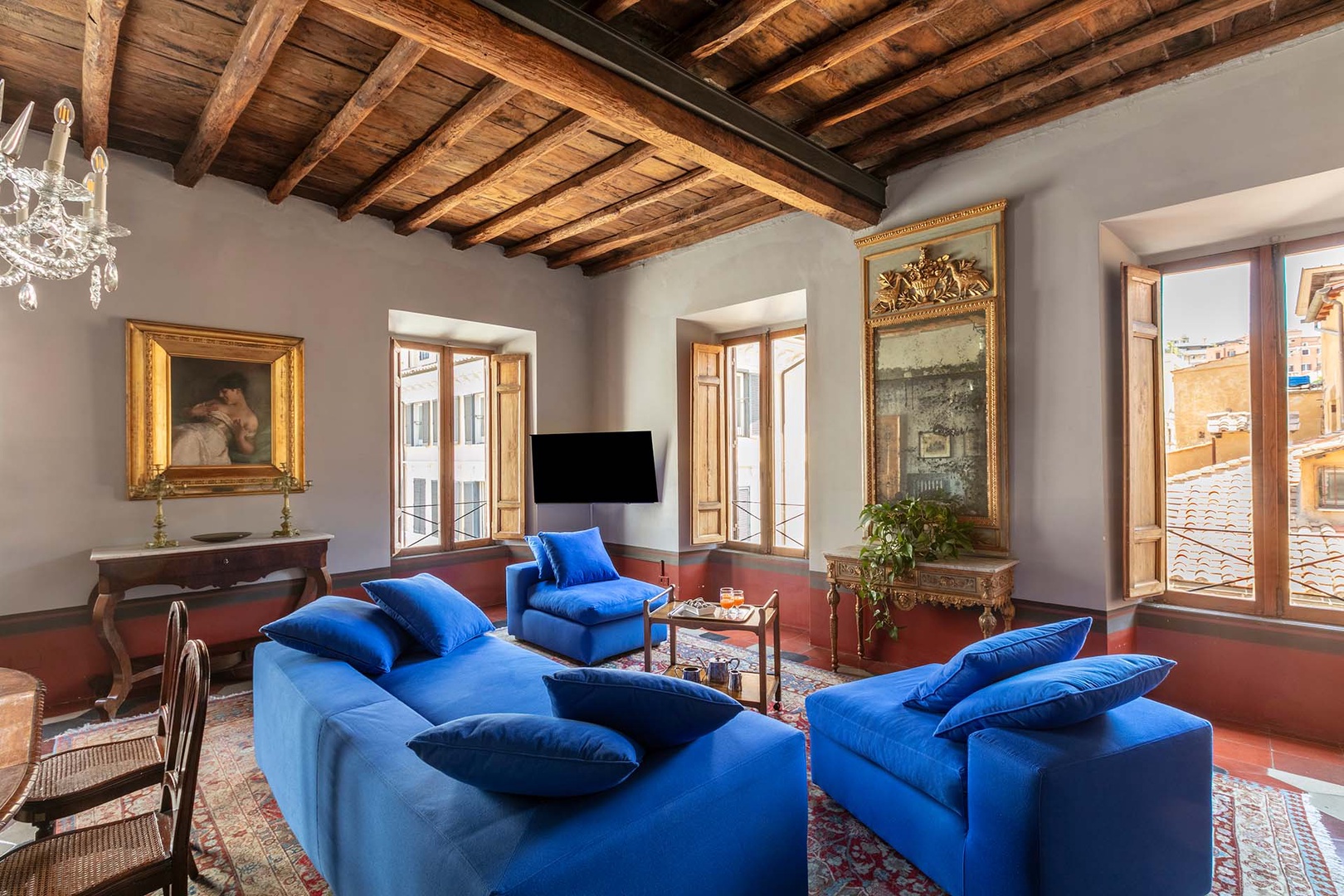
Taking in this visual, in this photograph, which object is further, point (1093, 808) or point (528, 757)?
point (1093, 808)

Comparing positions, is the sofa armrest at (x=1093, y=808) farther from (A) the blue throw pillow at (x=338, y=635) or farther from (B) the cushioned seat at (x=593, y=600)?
(B) the cushioned seat at (x=593, y=600)

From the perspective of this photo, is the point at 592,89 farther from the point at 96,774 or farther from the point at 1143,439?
the point at 1143,439

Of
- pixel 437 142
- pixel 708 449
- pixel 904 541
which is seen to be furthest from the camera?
pixel 708 449

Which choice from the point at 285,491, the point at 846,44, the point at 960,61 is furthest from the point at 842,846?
the point at 285,491

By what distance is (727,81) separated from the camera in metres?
3.30

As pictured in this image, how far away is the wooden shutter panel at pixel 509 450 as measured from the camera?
6090 mm

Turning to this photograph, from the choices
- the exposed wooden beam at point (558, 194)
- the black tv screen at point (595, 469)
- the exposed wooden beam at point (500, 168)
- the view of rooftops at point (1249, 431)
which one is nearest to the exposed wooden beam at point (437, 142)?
the exposed wooden beam at point (500, 168)

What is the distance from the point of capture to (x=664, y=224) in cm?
521

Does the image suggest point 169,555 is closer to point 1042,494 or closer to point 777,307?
point 777,307

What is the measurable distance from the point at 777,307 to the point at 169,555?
4340 mm

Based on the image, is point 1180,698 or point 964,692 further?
point 1180,698

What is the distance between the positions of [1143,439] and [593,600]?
336 cm

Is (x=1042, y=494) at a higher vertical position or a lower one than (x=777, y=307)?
lower

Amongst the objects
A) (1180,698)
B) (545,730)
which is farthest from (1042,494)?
(545,730)
